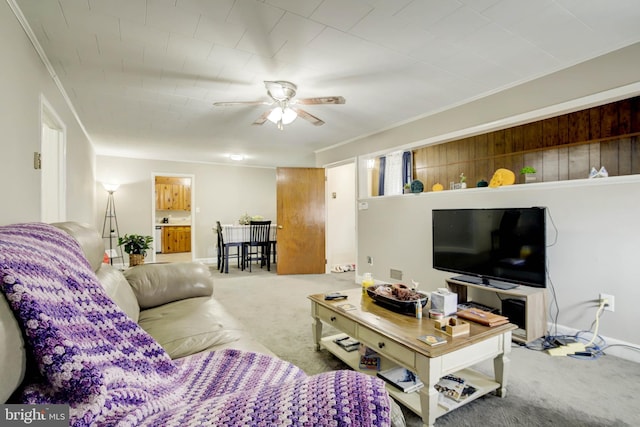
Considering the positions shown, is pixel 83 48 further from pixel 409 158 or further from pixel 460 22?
pixel 409 158

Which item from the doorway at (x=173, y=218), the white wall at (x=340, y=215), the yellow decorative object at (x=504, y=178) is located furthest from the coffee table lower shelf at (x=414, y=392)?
the doorway at (x=173, y=218)

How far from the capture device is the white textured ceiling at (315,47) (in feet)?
6.03

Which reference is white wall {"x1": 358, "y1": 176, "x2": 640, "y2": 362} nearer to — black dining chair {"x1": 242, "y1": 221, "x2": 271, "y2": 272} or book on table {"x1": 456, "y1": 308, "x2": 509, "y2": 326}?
book on table {"x1": 456, "y1": 308, "x2": 509, "y2": 326}

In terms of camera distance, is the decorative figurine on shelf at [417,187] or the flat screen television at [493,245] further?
the decorative figurine on shelf at [417,187]

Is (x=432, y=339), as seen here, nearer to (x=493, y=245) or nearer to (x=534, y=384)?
(x=534, y=384)

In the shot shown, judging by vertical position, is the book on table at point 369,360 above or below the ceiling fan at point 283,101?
below

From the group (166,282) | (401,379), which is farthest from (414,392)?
(166,282)

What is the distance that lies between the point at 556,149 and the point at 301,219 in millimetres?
4070

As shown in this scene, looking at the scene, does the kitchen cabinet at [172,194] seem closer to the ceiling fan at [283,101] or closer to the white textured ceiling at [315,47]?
the white textured ceiling at [315,47]

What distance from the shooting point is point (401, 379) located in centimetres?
183

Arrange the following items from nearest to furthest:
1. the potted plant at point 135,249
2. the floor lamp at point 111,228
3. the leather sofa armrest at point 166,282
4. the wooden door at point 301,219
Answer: the leather sofa armrest at point 166,282 → the potted plant at point 135,249 → the wooden door at point 301,219 → the floor lamp at point 111,228

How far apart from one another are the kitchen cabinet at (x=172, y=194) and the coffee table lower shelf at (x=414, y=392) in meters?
8.55

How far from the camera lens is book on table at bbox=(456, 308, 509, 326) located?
1.77 meters

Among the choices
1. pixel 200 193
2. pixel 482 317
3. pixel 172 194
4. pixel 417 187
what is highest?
pixel 172 194
